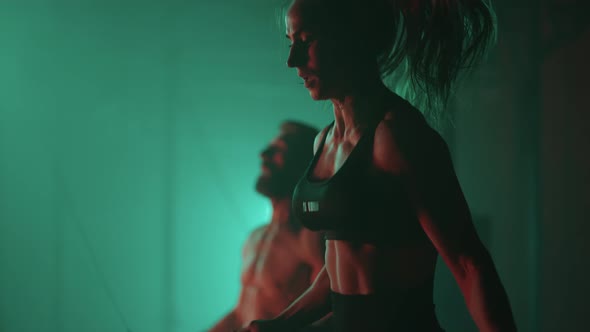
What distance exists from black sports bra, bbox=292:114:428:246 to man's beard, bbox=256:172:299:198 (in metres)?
0.41

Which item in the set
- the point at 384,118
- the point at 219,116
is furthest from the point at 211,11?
the point at 384,118

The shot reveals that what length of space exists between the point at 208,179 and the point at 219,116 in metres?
0.17

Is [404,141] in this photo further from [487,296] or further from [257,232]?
[257,232]

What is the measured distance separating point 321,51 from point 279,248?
531 mm

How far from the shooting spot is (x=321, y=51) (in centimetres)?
85

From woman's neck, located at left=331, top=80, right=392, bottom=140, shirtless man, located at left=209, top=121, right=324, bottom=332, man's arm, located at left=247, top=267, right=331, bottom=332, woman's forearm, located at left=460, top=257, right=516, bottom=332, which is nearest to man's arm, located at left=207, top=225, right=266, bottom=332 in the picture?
shirtless man, located at left=209, top=121, right=324, bottom=332

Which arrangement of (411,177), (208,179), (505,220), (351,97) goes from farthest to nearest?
(208,179)
(505,220)
(351,97)
(411,177)

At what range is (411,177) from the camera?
729 millimetres

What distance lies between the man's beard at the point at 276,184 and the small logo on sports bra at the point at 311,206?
15.4 inches

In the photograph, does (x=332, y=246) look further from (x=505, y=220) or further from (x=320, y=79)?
(x=505, y=220)

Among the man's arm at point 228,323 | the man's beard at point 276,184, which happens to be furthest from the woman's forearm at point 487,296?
the man's arm at point 228,323

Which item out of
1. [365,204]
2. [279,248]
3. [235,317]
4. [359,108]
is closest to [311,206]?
[365,204]

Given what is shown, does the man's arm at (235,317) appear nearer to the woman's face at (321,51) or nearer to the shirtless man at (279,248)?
the shirtless man at (279,248)

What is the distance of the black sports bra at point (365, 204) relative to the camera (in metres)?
0.75
